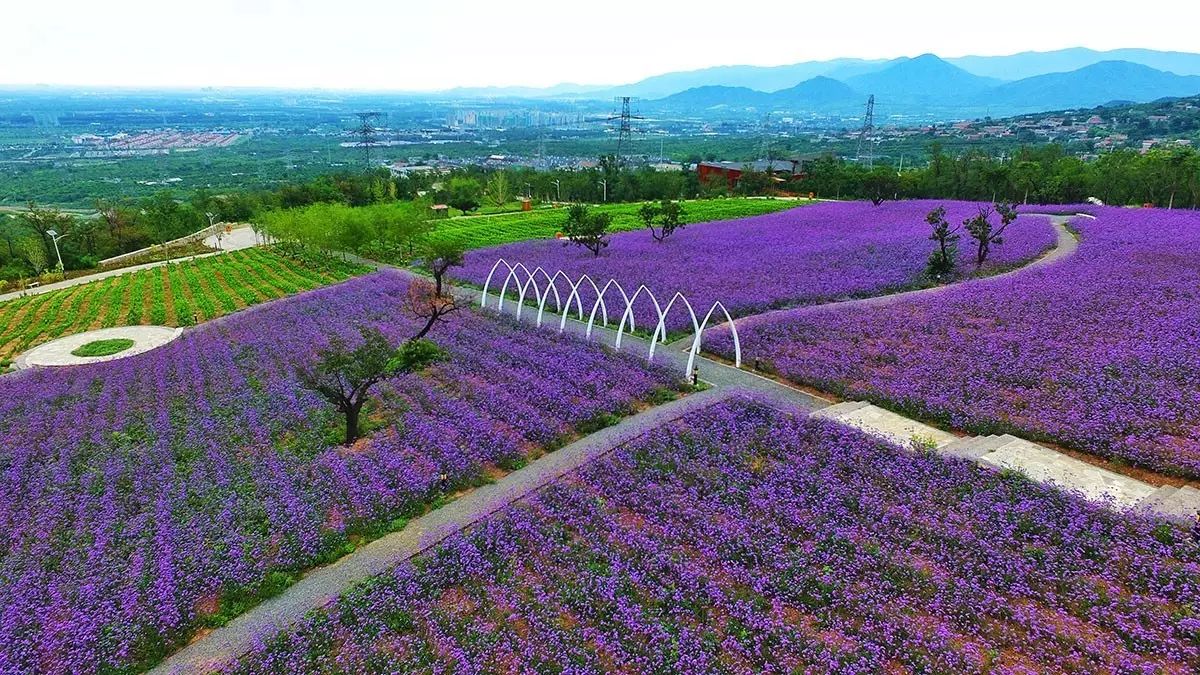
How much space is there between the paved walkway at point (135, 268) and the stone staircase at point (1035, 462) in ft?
163

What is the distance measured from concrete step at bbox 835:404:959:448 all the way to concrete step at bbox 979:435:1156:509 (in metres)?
1.15

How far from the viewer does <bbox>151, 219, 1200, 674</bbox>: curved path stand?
10.1 meters

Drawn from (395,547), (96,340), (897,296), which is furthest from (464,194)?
(395,547)

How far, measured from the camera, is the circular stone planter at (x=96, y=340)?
25875mm

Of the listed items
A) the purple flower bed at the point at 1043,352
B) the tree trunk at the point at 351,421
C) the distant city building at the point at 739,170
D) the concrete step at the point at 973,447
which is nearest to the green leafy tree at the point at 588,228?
the purple flower bed at the point at 1043,352

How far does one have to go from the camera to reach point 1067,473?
12500 mm

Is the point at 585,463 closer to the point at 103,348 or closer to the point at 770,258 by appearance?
the point at 770,258

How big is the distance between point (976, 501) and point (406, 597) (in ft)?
33.1

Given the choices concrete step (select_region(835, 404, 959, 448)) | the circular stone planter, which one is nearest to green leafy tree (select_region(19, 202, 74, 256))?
the circular stone planter

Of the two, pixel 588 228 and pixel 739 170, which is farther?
pixel 739 170

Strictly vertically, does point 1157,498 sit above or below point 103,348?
above

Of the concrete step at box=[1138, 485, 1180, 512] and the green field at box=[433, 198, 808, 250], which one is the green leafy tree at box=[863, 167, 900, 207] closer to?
the green field at box=[433, 198, 808, 250]

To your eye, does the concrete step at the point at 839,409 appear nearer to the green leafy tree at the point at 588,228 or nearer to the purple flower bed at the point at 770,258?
the purple flower bed at the point at 770,258

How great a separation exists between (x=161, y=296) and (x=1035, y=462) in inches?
1660
